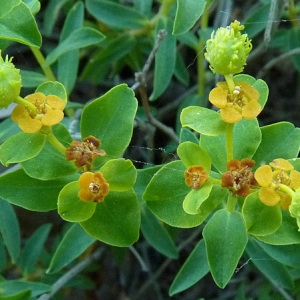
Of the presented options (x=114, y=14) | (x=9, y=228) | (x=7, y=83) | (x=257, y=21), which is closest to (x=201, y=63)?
(x=257, y=21)

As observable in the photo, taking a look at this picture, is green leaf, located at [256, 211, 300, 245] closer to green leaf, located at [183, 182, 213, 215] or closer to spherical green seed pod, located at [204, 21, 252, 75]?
green leaf, located at [183, 182, 213, 215]

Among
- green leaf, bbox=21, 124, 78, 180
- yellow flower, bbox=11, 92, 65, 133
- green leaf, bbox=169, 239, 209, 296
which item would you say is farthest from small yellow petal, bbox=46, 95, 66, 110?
green leaf, bbox=169, 239, 209, 296

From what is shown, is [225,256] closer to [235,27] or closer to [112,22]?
[235,27]

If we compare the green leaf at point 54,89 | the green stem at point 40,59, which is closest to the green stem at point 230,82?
the green leaf at point 54,89

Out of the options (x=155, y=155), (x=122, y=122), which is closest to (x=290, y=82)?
(x=155, y=155)

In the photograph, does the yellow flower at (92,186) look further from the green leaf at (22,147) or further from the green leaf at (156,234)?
the green leaf at (156,234)
